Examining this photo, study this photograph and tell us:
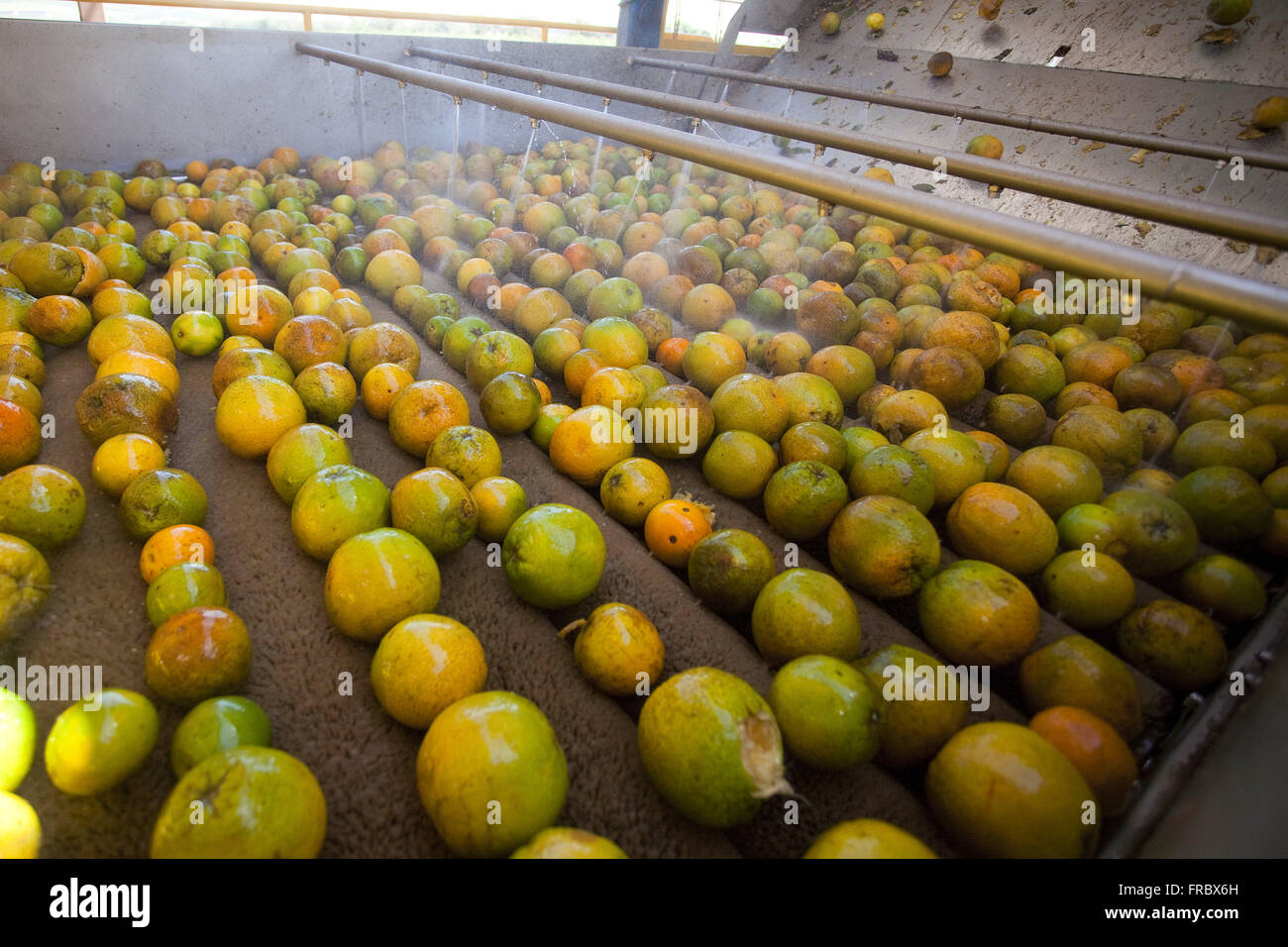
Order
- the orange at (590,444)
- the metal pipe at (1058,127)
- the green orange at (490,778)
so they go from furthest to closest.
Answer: the metal pipe at (1058,127) → the orange at (590,444) → the green orange at (490,778)

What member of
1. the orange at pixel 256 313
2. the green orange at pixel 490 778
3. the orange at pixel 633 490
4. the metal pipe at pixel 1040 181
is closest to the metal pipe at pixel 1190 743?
the metal pipe at pixel 1040 181

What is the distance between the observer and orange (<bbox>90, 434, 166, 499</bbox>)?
2254 mm

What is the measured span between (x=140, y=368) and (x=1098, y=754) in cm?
361

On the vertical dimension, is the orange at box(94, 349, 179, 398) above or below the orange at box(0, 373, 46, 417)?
above

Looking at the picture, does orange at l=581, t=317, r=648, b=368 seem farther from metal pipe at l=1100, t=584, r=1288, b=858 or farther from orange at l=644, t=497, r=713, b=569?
metal pipe at l=1100, t=584, r=1288, b=858

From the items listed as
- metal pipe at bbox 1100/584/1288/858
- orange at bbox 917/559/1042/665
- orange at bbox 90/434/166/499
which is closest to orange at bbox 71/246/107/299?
orange at bbox 90/434/166/499

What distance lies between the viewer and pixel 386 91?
20.7 ft

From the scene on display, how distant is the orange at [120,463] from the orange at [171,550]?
13.6 inches

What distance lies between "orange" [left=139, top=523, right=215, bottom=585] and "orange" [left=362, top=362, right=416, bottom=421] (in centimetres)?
89

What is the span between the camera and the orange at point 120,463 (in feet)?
7.39

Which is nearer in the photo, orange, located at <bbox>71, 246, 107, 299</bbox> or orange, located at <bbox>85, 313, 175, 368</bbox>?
orange, located at <bbox>85, 313, 175, 368</bbox>

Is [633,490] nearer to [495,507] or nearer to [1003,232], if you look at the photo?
[495,507]

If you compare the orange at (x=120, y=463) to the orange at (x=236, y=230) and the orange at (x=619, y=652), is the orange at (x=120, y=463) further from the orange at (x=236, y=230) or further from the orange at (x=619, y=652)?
the orange at (x=236, y=230)
